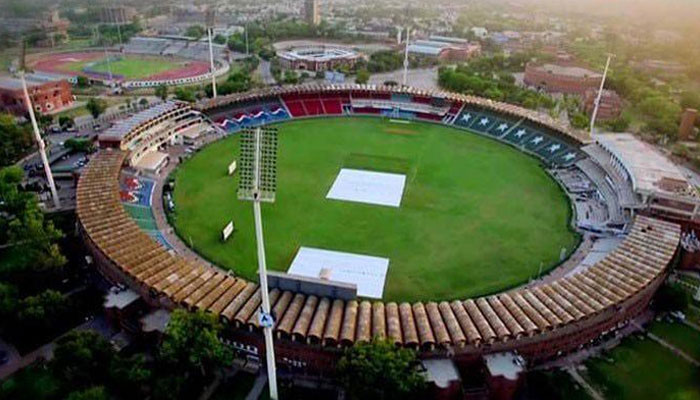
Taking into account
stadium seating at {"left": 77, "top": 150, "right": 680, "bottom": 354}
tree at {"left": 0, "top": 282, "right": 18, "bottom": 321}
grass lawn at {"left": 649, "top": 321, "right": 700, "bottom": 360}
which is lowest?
grass lawn at {"left": 649, "top": 321, "right": 700, "bottom": 360}

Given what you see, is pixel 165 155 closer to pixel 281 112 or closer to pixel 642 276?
pixel 281 112

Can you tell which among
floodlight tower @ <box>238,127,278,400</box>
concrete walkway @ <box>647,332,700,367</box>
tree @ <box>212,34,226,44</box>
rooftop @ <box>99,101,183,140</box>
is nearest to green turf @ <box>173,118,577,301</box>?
rooftop @ <box>99,101,183,140</box>

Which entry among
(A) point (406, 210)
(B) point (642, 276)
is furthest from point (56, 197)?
(B) point (642, 276)

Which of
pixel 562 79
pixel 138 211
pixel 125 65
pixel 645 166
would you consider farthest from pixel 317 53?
pixel 645 166

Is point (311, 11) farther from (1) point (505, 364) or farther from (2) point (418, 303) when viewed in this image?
(1) point (505, 364)

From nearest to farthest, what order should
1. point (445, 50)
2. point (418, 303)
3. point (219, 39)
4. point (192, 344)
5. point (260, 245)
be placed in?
point (260, 245), point (192, 344), point (418, 303), point (445, 50), point (219, 39)

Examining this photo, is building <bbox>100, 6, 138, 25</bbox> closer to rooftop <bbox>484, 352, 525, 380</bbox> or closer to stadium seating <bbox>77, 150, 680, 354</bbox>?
stadium seating <bbox>77, 150, 680, 354</bbox>

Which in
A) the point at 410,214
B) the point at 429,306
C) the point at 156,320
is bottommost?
the point at 410,214
